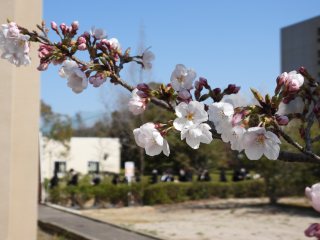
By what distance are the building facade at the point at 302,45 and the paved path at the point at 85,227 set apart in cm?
5631

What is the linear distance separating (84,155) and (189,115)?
129ft

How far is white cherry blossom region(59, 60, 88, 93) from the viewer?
5.83 feet

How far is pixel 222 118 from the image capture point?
136cm

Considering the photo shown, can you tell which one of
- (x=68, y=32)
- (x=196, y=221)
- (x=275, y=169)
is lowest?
(x=196, y=221)

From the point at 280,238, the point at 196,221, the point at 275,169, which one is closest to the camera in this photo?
the point at 280,238

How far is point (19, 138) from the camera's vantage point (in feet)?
19.5

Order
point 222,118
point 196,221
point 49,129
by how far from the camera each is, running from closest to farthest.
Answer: point 222,118
point 196,221
point 49,129

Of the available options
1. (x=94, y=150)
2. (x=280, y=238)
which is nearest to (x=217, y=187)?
(x=280, y=238)

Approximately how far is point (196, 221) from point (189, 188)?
17.5 ft

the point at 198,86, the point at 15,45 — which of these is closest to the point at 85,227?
the point at 15,45

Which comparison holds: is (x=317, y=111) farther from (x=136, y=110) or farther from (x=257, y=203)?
(x=257, y=203)

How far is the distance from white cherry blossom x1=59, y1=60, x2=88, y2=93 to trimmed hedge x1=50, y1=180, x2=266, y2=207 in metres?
16.3

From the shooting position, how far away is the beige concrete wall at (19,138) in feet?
18.5

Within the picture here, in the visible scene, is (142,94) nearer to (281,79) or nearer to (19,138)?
(281,79)
